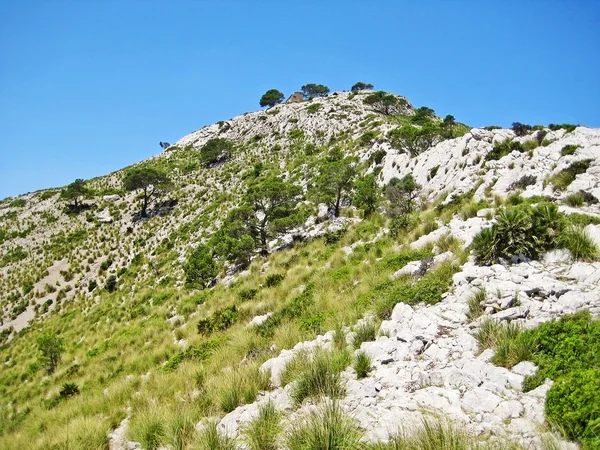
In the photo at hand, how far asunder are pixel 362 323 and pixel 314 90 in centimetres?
10507

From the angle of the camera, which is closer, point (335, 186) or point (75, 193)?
point (335, 186)

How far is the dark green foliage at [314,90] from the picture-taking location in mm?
101125

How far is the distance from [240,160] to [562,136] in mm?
49682

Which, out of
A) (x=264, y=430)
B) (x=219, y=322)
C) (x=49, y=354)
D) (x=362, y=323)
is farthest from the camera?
(x=49, y=354)

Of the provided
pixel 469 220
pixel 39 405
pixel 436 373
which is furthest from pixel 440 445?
pixel 39 405

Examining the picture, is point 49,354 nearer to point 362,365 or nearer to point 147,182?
point 362,365

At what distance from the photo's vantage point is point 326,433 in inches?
155

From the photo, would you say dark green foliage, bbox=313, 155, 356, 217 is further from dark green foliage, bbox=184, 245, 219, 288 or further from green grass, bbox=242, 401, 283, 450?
green grass, bbox=242, 401, 283, 450

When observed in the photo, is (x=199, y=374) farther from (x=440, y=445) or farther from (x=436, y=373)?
(x=440, y=445)

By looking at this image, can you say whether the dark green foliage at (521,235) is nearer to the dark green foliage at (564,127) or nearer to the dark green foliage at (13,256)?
the dark green foliage at (564,127)

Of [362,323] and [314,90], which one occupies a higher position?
[314,90]

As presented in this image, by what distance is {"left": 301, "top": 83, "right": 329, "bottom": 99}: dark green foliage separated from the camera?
10112 centimetres

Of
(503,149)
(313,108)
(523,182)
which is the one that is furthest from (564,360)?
(313,108)

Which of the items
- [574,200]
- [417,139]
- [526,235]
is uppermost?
[417,139]
